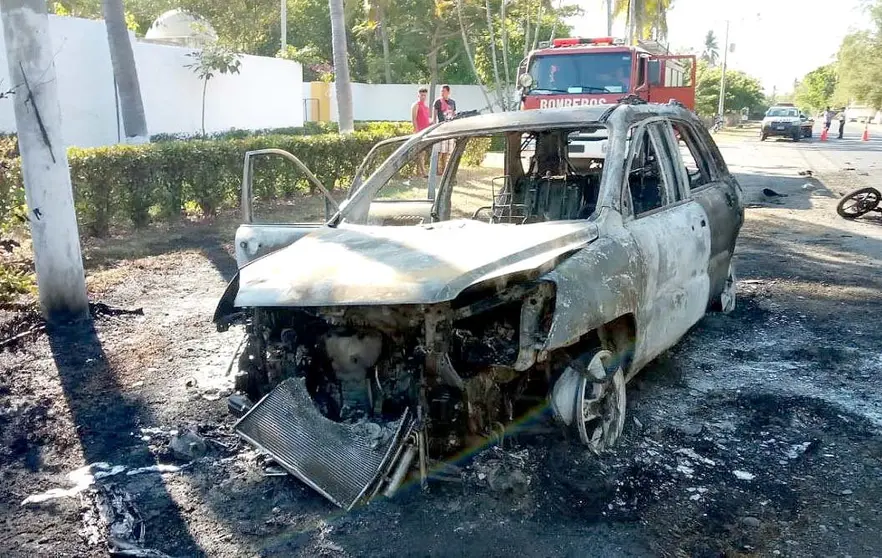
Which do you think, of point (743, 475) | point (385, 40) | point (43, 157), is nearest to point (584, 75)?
point (43, 157)

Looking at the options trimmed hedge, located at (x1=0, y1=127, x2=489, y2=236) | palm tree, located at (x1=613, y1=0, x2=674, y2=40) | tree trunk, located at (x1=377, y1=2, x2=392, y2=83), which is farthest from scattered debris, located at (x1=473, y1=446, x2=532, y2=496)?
tree trunk, located at (x1=377, y1=2, x2=392, y2=83)

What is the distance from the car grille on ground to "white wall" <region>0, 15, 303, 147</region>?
838 cm

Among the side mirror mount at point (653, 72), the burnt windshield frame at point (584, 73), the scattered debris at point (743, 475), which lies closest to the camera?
the scattered debris at point (743, 475)

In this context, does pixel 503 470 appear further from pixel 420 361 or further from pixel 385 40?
pixel 385 40

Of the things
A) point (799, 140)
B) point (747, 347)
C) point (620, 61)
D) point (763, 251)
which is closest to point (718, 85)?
point (799, 140)

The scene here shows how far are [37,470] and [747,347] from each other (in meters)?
4.68

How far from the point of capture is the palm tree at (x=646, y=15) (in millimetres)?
27781

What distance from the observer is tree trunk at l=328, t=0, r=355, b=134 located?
15.5m

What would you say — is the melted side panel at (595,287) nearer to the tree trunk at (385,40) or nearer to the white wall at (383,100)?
the tree trunk at (385,40)

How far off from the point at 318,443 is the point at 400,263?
0.92m

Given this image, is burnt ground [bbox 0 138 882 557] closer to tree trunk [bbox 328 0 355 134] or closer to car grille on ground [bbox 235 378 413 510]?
car grille on ground [bbox 235 378 413 510]

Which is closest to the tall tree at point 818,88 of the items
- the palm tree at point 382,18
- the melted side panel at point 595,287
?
the palm tree at point 382,18

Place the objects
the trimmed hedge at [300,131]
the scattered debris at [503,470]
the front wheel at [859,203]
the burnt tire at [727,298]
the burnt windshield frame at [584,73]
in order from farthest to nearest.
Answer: the trimmed hedge at [300,131], the burnt windshield frame at [584,73], the front wheel at [859,203], the burnt tire at [727,298], the scattered debris at [503,470]

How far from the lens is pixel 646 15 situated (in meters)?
29.2
